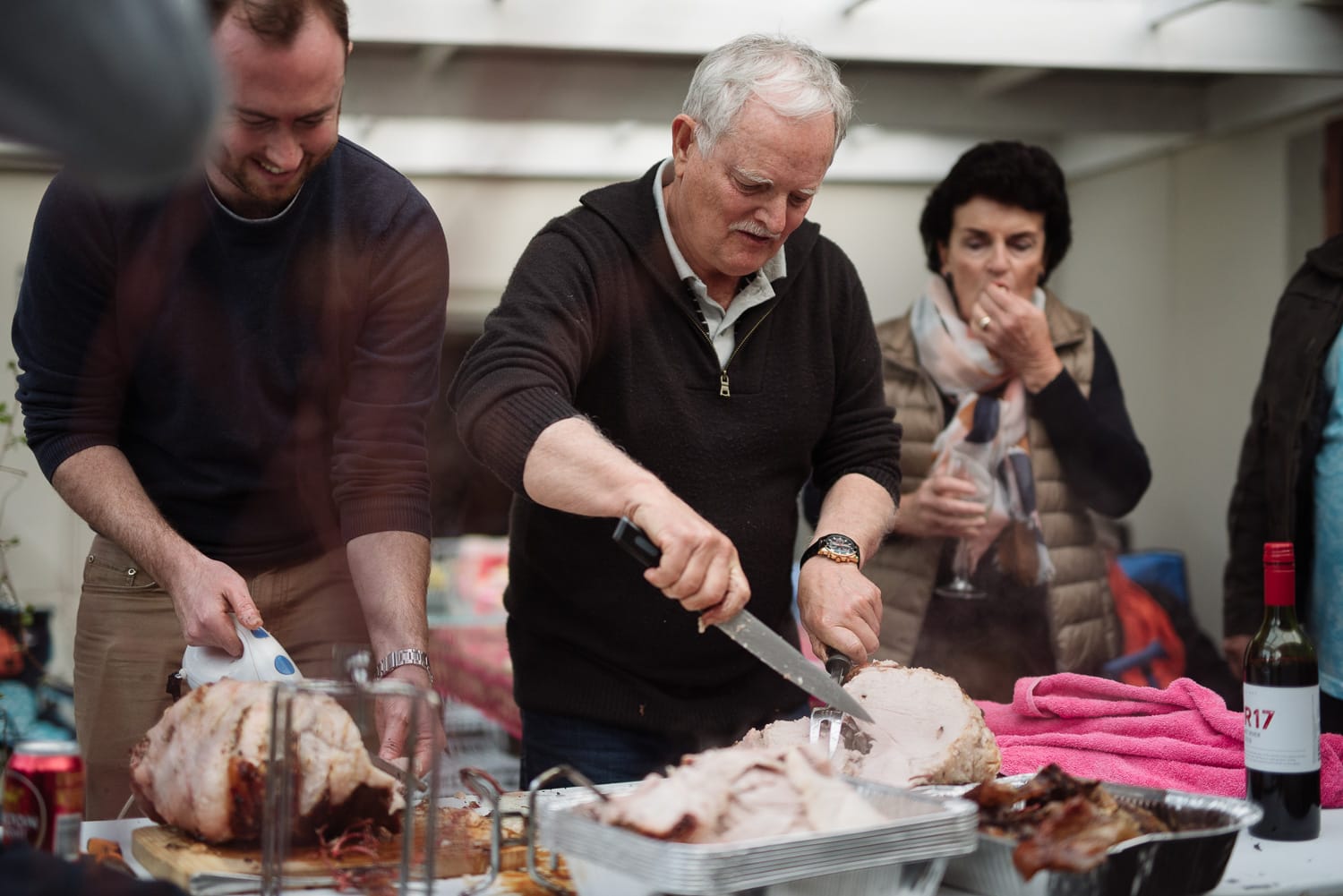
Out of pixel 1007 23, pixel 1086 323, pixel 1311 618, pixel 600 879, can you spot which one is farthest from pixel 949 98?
pixel 600 879

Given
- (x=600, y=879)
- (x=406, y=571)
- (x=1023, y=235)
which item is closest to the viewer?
(x=600, y=879)

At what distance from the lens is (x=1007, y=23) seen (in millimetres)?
3910

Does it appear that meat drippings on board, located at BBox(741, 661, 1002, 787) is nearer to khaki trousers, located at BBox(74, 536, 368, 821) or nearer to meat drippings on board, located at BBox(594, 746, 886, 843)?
meat drippings on board, located at BBox(594, 746, 886, 843)

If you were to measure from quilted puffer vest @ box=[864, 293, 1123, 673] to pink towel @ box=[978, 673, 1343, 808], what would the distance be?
2.07 feet

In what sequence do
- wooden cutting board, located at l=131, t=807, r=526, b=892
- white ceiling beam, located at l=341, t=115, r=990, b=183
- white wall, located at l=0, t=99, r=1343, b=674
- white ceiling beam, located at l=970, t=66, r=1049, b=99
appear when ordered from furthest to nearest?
1. white wall, located at l=0, t=99, r=1343, b=674
2. white ceiling beam, located at l=970, t=66, r=1049, b=99
3. wooden cutting board, located at l=131, t=807, r=526, b=892
4. white ceiling beam, located at l=341, t=115, r=990, b=183

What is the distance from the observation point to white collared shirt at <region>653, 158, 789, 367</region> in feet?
6.10

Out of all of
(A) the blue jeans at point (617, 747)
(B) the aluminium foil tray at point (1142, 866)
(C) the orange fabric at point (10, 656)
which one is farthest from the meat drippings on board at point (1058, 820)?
(C) the orange fabric at point (10, 656)

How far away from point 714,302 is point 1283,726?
0.89 metres

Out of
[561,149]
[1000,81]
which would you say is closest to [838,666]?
[561,149]

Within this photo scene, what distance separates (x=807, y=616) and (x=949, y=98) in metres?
3.23

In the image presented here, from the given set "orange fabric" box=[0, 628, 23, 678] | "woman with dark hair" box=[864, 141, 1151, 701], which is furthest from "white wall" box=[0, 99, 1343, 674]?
"orange fabric" box=[0, 628, 23, 678]

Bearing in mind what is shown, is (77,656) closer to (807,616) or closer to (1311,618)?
(807,616)

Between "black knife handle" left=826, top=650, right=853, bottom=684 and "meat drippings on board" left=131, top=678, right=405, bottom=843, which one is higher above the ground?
"black knife handle" left=826, top=650, right=853, bottom=684

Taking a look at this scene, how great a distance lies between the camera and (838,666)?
166 centimetres
